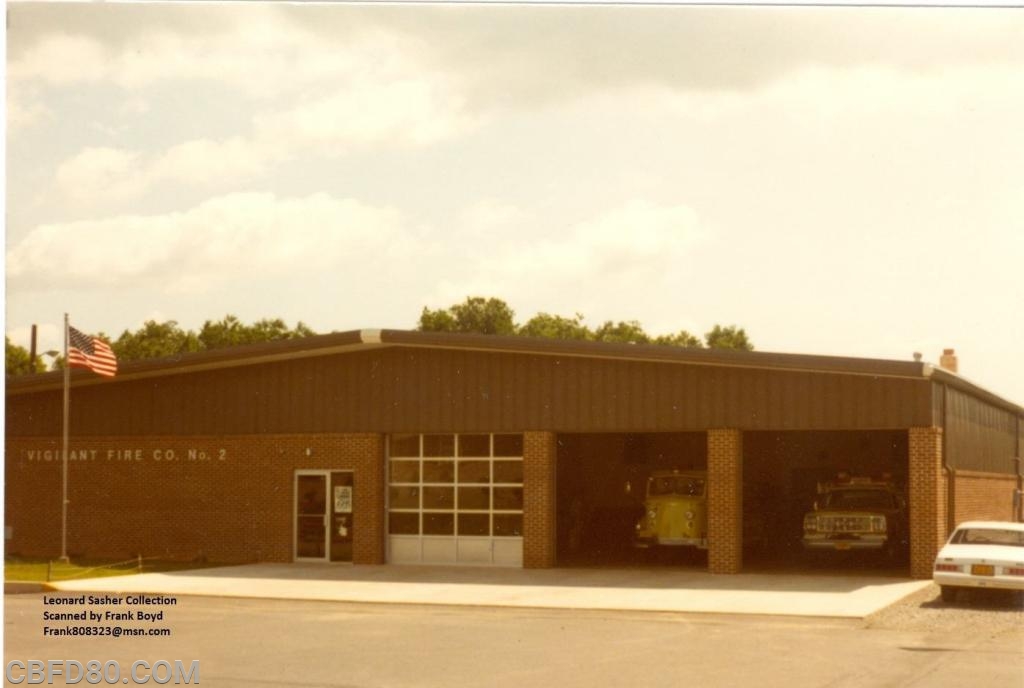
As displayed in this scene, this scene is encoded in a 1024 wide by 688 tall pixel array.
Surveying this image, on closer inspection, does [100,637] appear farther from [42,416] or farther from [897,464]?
[897,464]

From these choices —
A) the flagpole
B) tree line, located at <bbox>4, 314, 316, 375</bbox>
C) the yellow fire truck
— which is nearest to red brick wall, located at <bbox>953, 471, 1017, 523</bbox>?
the yellow fire truck

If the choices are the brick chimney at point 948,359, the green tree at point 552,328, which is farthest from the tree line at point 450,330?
the brick chimney at point 948,359

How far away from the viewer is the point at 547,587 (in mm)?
24172

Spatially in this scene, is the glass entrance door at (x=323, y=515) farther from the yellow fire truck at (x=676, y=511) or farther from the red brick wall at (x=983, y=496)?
the red brick wall at (x=983, y=496)

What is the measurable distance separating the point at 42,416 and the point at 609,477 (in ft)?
47.7

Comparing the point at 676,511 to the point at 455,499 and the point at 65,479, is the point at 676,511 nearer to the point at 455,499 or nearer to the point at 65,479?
the point at 455,499

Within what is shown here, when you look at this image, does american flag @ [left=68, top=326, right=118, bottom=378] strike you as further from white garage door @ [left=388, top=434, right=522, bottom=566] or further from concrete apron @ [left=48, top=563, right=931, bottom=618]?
white garage door @ [left=388, top=434, right=522, bottom=566]

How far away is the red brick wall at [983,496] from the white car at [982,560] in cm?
630

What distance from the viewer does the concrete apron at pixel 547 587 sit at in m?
21.1

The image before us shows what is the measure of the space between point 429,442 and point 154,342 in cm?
5861

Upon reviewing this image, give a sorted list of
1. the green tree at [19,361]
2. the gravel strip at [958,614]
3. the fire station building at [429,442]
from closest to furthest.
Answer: the gravel strip at [958,614]
the fire station building at [429,442]
the green tree at [19,361]

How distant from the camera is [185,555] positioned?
3138cm

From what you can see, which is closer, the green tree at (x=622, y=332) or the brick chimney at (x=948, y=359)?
the brick chimney at (x=948, y=359)

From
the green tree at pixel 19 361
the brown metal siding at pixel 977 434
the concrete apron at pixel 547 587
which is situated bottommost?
the concrete apron at pixel 547 587
